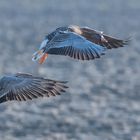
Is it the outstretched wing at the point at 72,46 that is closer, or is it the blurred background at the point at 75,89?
the outstretched wing at the point at 72,46

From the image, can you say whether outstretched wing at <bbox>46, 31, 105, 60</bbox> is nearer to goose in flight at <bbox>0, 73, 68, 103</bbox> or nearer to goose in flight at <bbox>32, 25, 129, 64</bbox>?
goose in flight at <bbox>32, 25, 129, 64</bbox>

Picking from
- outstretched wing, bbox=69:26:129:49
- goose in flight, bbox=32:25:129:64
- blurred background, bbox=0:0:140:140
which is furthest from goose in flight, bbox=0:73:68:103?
blurred background, bbox=0:0:140:140

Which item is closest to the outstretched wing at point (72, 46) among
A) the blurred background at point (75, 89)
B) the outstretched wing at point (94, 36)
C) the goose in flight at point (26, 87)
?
the outstretched wing at point (94, 36)

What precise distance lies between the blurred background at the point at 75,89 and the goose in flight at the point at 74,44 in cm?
1026

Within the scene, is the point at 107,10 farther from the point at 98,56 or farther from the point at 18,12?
the point at 98,56

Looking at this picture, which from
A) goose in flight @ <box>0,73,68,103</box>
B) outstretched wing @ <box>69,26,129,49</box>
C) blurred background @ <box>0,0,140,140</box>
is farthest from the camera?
blurred background @ <box>0,0,140,140</box>

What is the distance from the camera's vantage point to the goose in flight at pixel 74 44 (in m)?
8.30

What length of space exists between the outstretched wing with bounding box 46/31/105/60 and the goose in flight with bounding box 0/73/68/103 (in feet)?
1.31

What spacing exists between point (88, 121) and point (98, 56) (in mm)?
12824

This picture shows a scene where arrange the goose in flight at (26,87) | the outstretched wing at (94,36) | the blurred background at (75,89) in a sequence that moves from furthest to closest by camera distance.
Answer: the blurred background at (75,89), the outstretched wing at (94,36), the goose in flight at (26,87)

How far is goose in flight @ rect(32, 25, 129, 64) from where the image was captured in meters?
8.30

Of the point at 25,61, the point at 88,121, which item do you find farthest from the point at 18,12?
the point at 88,121

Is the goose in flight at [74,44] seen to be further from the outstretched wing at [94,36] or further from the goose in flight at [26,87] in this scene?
the goose in flight at [26,87]

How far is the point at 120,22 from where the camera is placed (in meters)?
43.1
